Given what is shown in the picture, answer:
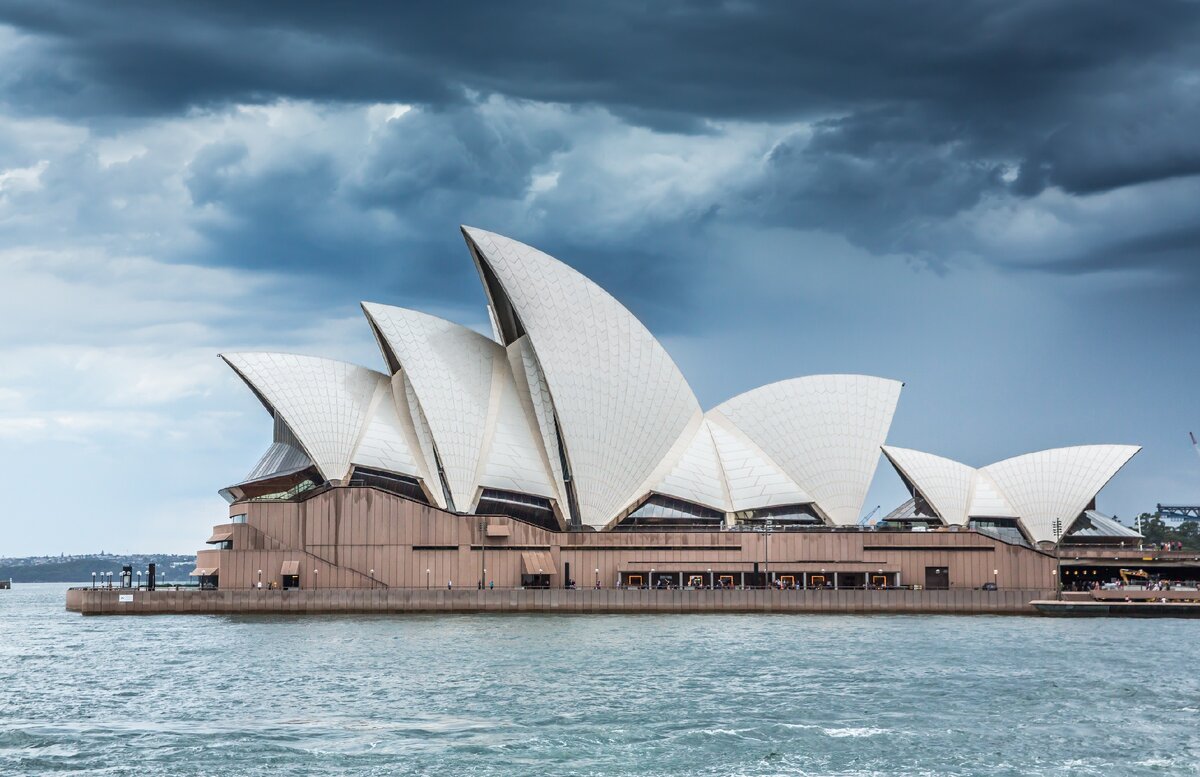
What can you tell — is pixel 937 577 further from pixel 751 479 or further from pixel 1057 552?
pixel 751 479

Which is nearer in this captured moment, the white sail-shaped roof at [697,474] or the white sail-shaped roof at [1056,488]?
the white sail-shaped roof at [697,474]

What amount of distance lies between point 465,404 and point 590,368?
690 cm

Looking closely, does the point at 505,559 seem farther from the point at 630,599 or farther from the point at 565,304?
the point at 565,304

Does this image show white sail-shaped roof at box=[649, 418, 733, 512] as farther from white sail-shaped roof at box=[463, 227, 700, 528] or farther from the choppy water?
the choppy water

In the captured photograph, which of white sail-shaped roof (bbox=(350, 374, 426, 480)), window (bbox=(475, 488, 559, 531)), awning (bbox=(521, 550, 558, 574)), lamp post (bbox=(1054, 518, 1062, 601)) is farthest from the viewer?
lamp post (bbox=(1054, 518, 1062, 601))

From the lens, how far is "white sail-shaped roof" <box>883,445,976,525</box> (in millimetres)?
78812

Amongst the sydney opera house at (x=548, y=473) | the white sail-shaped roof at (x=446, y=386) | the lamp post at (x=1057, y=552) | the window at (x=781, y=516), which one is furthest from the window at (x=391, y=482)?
the lamp post at (x=1057, y=552)

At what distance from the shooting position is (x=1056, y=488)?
8081 centimetres

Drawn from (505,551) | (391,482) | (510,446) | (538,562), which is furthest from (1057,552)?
(391,482)

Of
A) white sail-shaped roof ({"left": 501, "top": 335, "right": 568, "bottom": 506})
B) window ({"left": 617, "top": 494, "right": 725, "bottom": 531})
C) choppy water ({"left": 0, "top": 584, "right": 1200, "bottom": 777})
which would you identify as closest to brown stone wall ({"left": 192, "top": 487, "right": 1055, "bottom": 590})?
window ({"left": 617, "top": 494, "right": 725, "bottom": 531})

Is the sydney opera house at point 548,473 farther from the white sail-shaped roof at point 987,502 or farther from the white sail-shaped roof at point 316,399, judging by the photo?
the white sail-shaped roof at point 987,502

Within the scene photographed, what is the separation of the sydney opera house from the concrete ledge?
5.93ft

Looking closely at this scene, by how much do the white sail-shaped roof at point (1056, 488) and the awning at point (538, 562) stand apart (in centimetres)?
2937

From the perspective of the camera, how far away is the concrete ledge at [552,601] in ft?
212
